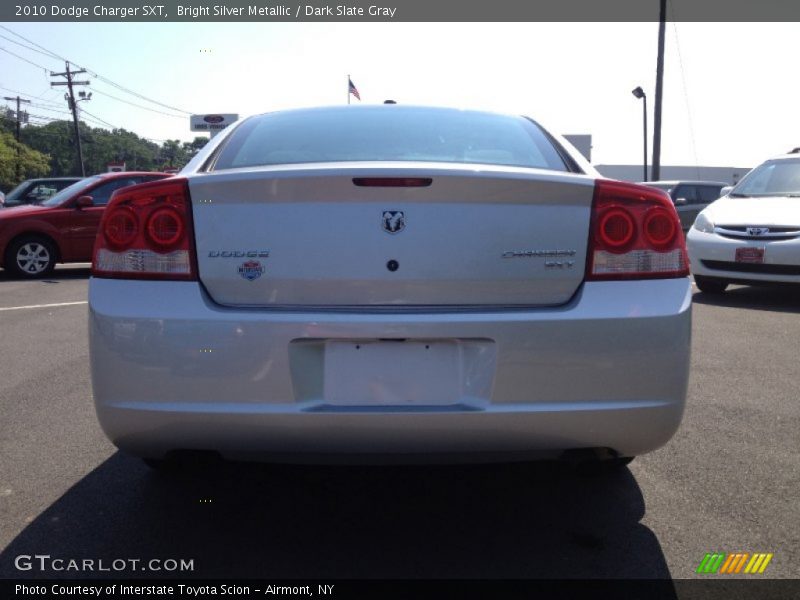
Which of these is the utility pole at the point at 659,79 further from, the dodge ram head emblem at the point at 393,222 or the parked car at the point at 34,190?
the dodge ram head emblem at the point at 393,222

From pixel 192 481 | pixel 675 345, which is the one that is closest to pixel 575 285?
pixel 675 345

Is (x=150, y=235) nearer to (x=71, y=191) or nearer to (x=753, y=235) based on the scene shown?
(x=753, y=235)

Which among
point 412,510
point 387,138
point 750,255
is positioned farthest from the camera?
point 750,255

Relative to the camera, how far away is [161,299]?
2527mm

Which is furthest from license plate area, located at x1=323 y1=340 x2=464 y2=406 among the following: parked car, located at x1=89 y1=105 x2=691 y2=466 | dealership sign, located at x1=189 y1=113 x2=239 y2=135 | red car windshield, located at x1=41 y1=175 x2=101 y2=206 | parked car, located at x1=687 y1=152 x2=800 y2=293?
dealership sign, located at x1=189 y1=113 x2=239 y2=135

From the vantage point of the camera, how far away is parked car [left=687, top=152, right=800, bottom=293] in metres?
8.33

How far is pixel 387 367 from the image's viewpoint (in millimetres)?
2441

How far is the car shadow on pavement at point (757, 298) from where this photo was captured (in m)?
8.62

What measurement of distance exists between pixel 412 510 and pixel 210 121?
60.1m

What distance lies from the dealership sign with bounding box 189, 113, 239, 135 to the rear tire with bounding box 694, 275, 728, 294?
156ft

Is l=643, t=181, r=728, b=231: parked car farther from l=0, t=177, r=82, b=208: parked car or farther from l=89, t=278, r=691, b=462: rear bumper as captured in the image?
l=89, t=278, r=691, b=462: rear bumper

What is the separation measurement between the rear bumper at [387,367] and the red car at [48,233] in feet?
32.1

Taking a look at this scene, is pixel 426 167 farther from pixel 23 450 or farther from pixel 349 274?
pixel 23 450
